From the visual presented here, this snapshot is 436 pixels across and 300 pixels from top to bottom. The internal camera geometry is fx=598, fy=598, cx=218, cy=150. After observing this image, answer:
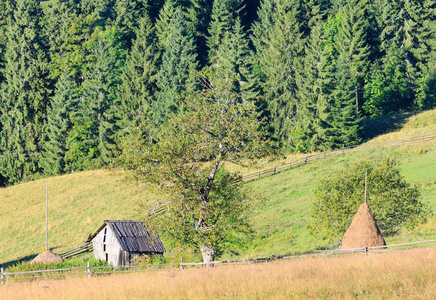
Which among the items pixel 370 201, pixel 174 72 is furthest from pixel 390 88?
pixel 370 201

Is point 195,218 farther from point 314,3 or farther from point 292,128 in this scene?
point 314,3

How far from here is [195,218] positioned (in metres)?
28.9

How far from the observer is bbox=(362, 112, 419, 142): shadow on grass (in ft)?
253

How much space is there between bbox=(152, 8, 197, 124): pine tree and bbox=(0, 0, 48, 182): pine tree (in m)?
19.9

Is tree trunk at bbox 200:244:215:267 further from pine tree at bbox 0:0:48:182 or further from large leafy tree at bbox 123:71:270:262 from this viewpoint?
pine tree at bbox 0:0:48:182

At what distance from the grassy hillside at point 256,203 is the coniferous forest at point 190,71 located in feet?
Result: 27.3

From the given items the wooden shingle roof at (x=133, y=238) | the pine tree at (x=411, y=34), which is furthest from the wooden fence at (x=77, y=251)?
the pine tree at (x=411, y=34)

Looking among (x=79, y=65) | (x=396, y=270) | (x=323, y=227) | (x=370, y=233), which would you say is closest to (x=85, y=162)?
(x=79, y=65)

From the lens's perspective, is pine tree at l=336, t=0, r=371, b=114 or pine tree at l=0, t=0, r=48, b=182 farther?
pine tree at l=336, t=0, r=371, b=114

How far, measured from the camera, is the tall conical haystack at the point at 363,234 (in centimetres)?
2811

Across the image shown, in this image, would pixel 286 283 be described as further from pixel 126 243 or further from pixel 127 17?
pixel 127 17

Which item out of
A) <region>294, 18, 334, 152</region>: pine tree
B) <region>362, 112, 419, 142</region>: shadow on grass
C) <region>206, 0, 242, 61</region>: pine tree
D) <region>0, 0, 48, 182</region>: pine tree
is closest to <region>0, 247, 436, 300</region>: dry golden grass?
<region>294, 18, 334, 152</region>: pine tree

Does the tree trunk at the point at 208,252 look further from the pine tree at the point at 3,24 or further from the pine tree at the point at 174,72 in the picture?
the pine tree at the point at 3,24

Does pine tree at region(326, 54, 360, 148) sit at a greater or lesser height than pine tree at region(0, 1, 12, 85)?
lesser
